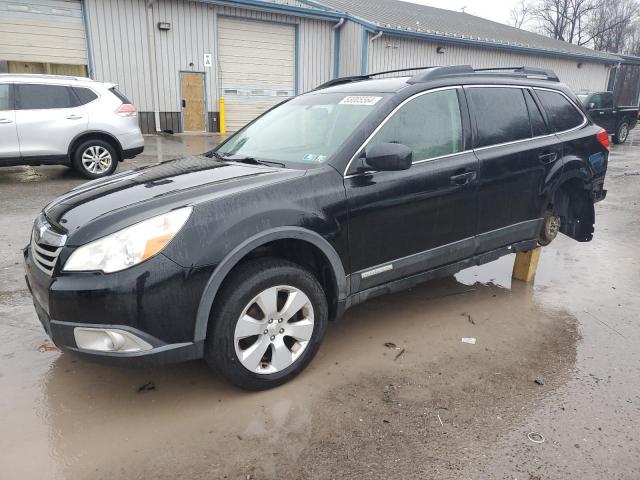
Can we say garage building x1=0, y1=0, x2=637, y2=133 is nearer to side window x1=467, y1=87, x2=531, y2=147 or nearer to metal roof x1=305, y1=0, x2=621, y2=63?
metal roof x1=305, y1=0, x2=621, y2=63

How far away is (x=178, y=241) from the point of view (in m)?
2.44

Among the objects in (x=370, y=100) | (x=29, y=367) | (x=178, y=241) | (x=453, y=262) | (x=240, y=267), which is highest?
(x=370, y=100)

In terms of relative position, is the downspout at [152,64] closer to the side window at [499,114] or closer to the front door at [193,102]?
the front door at [193,102]

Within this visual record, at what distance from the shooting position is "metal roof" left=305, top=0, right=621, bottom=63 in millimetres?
19984

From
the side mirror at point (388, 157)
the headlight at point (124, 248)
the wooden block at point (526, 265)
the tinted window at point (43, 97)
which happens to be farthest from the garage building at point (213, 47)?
the headlight at point (124, 248)

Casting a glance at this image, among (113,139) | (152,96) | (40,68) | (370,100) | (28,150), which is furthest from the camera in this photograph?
(152,96)

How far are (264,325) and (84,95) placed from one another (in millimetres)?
7937

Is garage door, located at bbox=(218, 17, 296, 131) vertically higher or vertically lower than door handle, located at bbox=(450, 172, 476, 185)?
higher

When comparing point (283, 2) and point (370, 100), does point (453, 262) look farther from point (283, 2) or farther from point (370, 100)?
Answer: point (283, 2)

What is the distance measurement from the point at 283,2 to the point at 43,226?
58.3 ft

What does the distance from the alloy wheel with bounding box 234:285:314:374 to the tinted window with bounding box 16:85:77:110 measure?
776 cm

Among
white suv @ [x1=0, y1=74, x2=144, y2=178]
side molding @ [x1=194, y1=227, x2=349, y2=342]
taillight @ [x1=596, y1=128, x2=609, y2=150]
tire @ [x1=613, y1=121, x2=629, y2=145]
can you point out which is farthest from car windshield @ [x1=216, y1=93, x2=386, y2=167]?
tire @ [x1=613, y1=121, x2=629, y2=145]

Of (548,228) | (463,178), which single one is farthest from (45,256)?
(548,228)

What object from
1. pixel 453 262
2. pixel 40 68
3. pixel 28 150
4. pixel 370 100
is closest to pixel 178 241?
pixel 370 100
